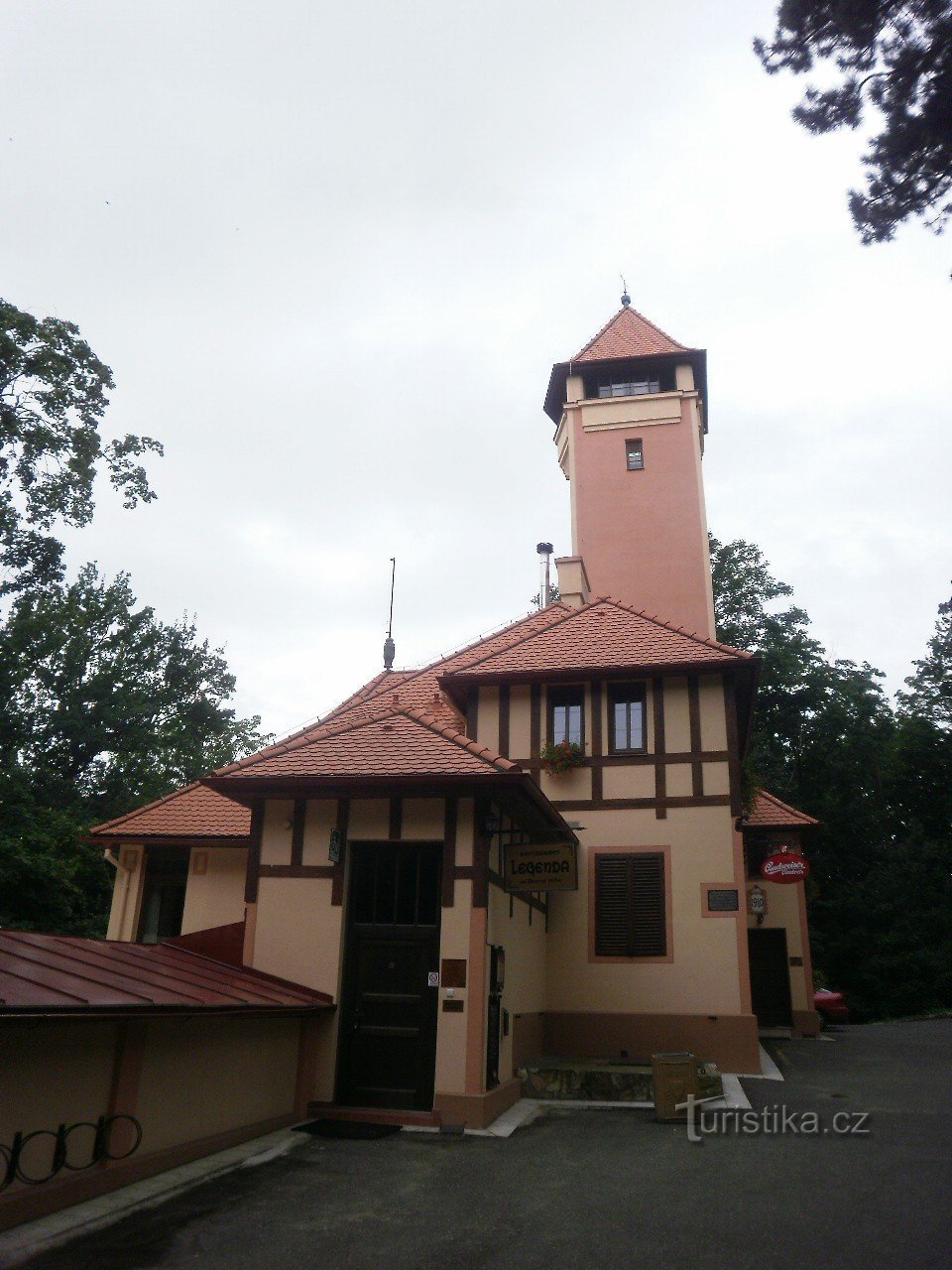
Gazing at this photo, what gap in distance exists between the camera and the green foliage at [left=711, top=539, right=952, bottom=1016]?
107 ft

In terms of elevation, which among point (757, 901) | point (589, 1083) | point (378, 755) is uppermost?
point (378, 755)

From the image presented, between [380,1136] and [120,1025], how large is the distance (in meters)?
3.44

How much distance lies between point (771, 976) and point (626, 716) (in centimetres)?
1031

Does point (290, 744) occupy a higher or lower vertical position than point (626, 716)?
lower

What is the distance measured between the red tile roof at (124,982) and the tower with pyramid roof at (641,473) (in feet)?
46.2

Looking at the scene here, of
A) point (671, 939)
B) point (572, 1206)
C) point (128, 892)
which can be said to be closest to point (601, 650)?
point (671, 939)

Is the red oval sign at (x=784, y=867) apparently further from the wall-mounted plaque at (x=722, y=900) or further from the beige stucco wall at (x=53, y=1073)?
the beige stucco wall at (x=53, y=1073)

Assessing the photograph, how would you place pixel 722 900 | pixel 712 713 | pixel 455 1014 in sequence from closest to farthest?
pixel 455 1014 → pixel 722 900 → pixel 712 713

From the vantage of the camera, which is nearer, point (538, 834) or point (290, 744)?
point (290, 744)

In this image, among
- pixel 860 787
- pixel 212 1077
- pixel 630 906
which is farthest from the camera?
pixel 860 787

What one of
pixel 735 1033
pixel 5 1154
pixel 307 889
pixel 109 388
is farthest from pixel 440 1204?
pixel 109 388

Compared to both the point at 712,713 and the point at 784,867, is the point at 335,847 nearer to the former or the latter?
the point at 712,713

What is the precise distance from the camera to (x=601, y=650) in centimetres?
1625

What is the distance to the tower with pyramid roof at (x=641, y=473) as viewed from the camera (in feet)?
73.8
